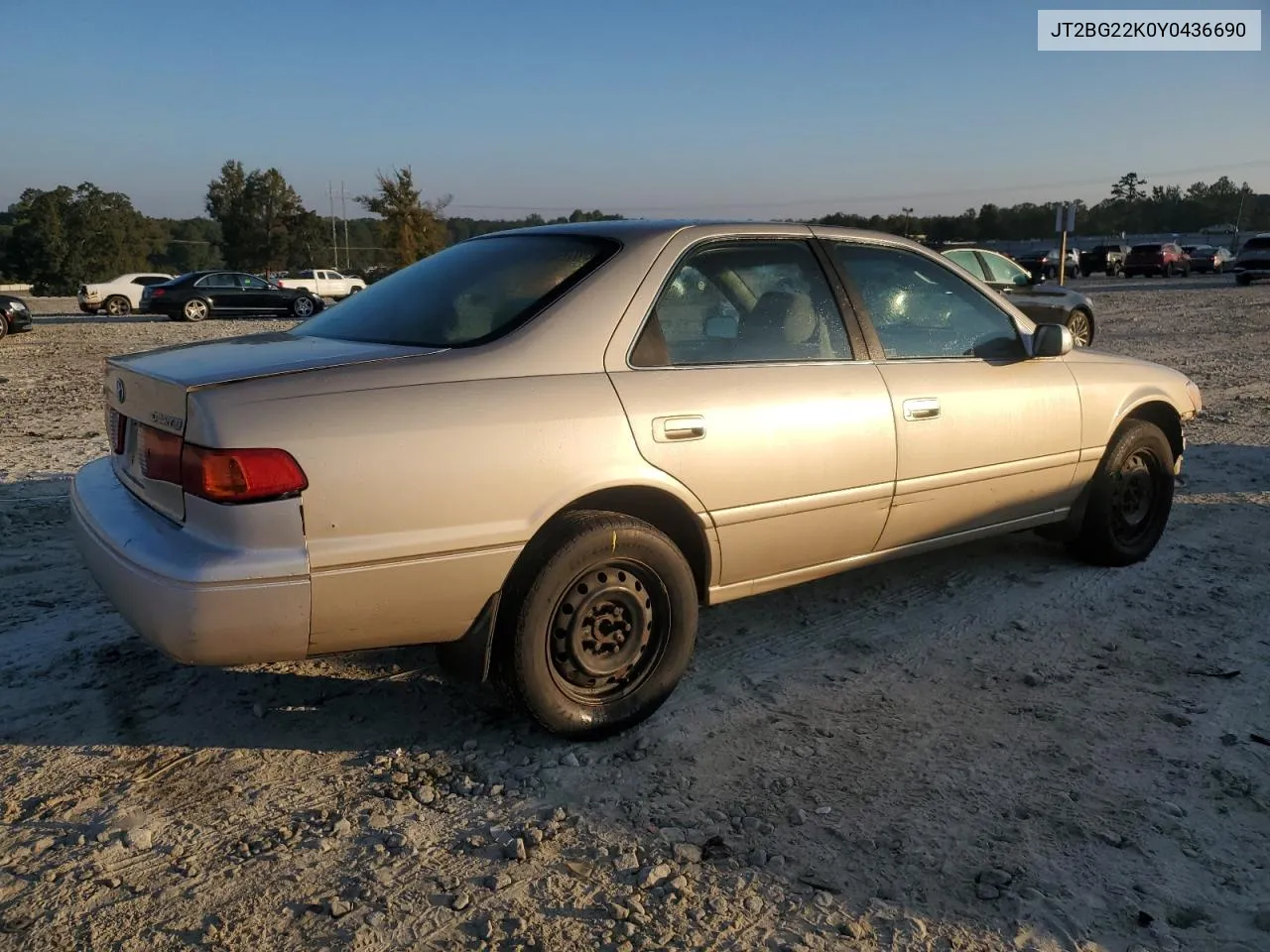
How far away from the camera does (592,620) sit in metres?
3.09

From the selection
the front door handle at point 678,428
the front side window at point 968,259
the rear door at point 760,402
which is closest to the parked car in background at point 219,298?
the front side window at point 968,259

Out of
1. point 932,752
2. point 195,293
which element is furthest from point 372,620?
point 195,293

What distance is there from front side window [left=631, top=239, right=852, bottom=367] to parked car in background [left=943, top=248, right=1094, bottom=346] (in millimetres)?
11023

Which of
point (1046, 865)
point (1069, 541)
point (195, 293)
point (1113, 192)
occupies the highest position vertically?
point (1113, 192)

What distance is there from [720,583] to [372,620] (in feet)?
4.09

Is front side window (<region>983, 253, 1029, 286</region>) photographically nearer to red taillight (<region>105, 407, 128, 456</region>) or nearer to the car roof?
the car roof

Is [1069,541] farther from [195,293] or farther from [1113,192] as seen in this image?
[1113,192]

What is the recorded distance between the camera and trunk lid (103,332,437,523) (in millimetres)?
2680

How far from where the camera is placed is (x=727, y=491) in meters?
3.26

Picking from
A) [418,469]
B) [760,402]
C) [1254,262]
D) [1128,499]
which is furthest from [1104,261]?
[418,469]

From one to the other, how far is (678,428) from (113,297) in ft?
103

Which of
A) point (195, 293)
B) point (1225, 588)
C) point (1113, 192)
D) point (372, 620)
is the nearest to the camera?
point (372, 620)

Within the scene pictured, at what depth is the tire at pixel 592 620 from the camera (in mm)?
2912

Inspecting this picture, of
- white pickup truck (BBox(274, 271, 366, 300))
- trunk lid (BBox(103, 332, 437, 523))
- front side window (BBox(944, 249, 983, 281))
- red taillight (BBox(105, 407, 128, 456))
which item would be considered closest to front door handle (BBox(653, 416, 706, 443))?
trunk lid (BBox(103, 332, 437, 523))
